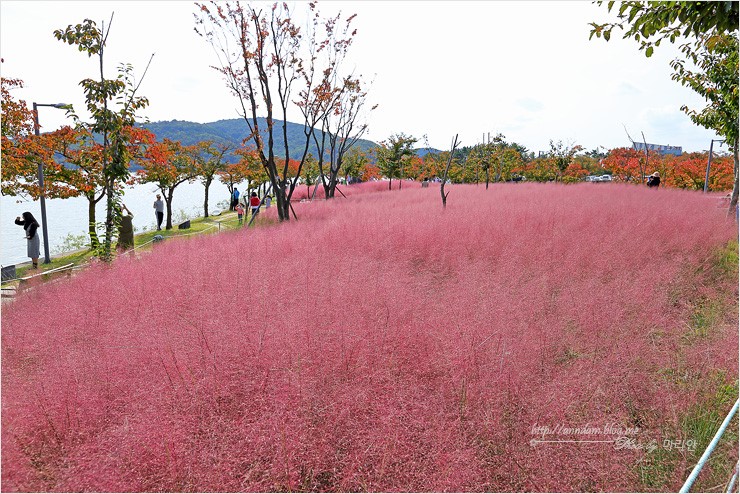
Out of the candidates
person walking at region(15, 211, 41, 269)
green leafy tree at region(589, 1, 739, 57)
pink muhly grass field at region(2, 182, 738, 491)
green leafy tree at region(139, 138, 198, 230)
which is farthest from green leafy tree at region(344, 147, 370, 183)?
green leafy tree at region(589, 1, 739, 57)

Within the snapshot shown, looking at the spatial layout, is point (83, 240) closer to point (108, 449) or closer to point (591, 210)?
point (108, 449)

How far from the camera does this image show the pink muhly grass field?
7.70ft

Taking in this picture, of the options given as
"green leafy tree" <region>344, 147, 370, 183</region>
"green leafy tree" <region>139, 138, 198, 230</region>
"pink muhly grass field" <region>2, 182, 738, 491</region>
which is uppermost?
"green leafy tree" <region>344, 147, 370, 183</region>

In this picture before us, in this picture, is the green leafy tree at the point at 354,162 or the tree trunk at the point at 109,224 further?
the green leafy tree at the point at 354,162

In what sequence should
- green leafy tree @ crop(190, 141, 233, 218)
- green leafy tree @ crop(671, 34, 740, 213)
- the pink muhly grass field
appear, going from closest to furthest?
the pink muhly grass field, green leafy tree @ crop(671, 34, 740, 213), green leafy tree @ crop(190, 141, 233, 218)

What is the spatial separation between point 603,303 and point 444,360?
96.1 inches

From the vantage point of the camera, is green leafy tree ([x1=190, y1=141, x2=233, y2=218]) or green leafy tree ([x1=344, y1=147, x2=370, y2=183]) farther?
green leafy tree ([x1=344, y1=147, x2=370, y2=183])

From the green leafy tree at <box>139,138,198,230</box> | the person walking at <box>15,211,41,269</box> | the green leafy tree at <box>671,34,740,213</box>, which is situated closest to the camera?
Result: the green leafy tree at <box>671,34,740,213</box>

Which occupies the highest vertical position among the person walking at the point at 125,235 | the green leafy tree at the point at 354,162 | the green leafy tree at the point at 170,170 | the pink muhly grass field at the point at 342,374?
the green leafy tree at the point at 354,162

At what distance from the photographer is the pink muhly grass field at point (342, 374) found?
7.70 feet

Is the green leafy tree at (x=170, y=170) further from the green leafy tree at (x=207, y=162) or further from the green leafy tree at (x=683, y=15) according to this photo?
the green leafy tree at (x=683, y=15)

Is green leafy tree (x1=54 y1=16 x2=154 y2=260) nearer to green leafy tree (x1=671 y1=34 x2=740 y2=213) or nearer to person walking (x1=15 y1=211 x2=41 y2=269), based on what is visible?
person walking (x1=15 y1=211 x2=41 y2=269)

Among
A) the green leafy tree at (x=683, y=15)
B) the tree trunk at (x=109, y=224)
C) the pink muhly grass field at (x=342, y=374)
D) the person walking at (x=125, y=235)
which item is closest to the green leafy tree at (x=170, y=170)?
the person walking at (x=125, y=235)

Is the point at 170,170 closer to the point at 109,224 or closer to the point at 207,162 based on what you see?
the point at 207,162
